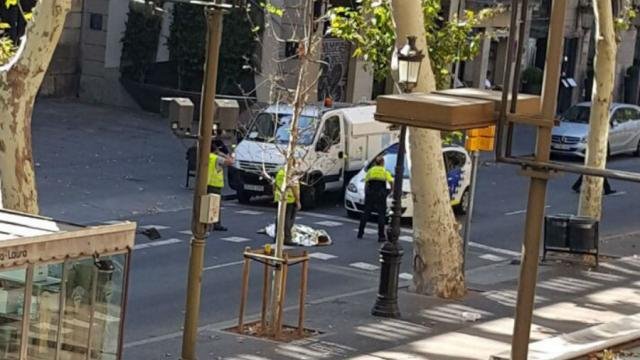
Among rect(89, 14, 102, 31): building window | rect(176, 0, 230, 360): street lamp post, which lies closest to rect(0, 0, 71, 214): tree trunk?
rect(176, 0, 230, 360): street lamp post

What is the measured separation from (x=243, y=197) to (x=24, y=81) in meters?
14.6

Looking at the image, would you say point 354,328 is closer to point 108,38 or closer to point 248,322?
point 248,322

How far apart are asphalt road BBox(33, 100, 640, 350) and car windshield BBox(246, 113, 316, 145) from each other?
4.98 feet

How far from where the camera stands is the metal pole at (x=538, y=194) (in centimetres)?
1210

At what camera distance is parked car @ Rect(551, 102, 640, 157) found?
40.6 metres

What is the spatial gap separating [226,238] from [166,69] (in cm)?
1713

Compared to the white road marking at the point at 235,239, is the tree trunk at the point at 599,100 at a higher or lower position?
higher

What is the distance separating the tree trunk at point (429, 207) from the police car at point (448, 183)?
567 cm

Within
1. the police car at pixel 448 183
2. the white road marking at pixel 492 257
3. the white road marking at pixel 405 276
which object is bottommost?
the white road marking at pixel 405 276

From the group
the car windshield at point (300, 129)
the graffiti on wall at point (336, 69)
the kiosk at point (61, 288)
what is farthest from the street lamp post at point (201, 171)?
the graffiti on wall at point (336, 69)

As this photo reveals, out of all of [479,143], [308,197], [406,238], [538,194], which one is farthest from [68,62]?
[538,194]

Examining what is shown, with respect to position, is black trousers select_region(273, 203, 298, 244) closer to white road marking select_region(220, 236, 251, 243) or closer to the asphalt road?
the asphalt road

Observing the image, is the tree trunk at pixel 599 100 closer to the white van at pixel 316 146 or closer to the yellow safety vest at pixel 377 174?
the yellow safety vest at pixel 377 174

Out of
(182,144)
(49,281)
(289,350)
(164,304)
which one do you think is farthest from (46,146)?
(49,281)
